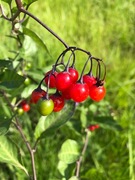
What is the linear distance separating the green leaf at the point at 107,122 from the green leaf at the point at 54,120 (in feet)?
1.86

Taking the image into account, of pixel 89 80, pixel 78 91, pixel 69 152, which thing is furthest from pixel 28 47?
pixel 78 91

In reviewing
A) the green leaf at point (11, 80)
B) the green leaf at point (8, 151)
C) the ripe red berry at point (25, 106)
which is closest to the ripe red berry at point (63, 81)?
the green leaf at point (11, 80)

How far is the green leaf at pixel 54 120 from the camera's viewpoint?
1.64 meters

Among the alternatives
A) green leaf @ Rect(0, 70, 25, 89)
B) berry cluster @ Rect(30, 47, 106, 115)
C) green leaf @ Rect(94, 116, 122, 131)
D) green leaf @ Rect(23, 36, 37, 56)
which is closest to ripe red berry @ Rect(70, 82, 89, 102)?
berry cluster @ Rect(30, 47, 106, 115)

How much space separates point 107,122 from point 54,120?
63 centimetres

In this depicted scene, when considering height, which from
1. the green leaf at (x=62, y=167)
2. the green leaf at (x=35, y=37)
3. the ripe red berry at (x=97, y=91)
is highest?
the green leaf at (x=35, y=37)

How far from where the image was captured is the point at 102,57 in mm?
3484

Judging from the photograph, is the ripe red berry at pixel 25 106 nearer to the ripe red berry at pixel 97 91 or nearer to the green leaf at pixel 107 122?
the green leaf at pixel 107 122

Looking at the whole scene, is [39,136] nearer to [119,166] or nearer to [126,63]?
[119,166]

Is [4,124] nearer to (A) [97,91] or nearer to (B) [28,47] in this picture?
(A) [97,91]

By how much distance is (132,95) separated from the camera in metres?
2.87

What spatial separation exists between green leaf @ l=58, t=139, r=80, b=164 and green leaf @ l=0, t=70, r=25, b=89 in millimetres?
588

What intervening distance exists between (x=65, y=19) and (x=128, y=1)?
630mm

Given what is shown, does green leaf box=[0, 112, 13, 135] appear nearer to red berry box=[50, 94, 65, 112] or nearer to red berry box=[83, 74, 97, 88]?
red berry box=[50, 94, 65, 112]
